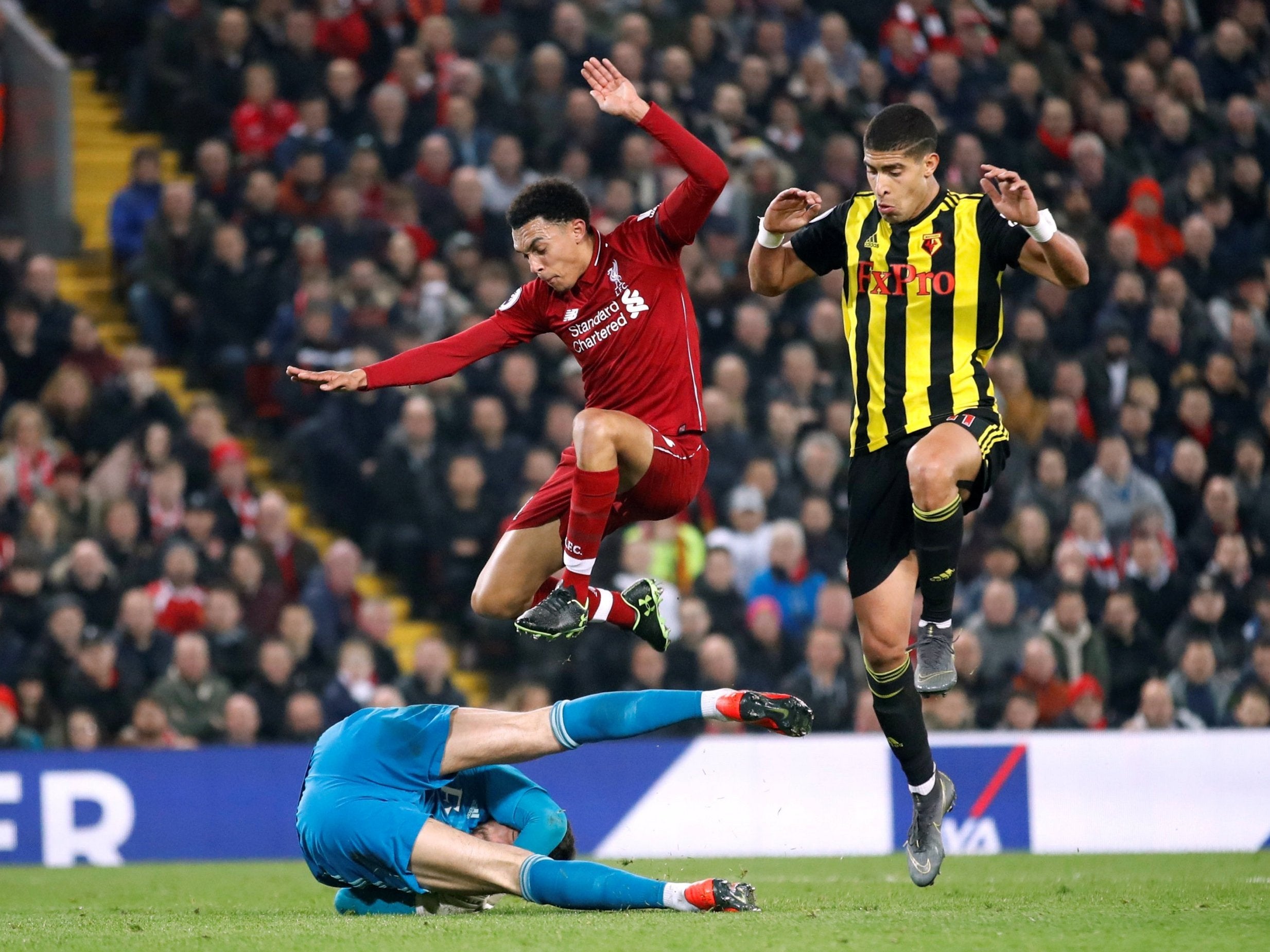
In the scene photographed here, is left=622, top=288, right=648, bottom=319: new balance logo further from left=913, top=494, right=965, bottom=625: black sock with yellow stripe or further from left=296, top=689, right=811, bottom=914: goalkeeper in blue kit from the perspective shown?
left=296, top=689, right=811, bottom=914: goalkeeper in blue kit

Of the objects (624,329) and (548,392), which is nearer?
(624,329)

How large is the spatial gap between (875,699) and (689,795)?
367cm

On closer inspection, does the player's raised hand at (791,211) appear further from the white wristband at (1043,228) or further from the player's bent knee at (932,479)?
the player's bent knee at (932,479)

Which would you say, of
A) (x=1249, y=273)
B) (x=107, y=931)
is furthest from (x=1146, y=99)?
(x=107, y=931)

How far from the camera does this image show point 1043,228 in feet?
22.3

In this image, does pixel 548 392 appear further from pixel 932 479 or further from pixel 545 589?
pixel 932 479

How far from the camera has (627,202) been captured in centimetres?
1308

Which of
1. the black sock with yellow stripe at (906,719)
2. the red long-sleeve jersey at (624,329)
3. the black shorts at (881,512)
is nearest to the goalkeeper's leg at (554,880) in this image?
the black sock with yellow stripe at (906,719)

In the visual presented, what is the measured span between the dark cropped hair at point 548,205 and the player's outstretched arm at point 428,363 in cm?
48

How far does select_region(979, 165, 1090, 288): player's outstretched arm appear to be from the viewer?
6.64m

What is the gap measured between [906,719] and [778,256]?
1.99m

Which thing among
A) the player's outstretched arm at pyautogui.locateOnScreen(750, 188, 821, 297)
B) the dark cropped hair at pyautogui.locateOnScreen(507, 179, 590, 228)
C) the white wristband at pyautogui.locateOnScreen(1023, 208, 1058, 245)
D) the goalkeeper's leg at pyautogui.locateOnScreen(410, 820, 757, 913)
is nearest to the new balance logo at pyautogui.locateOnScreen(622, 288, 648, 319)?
the dark cropped hair at pyautogui.locateOnScreen(507, 179, 590, 228)

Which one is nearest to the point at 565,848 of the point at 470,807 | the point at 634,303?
the point at 470,807

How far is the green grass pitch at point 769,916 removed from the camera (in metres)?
5.66
